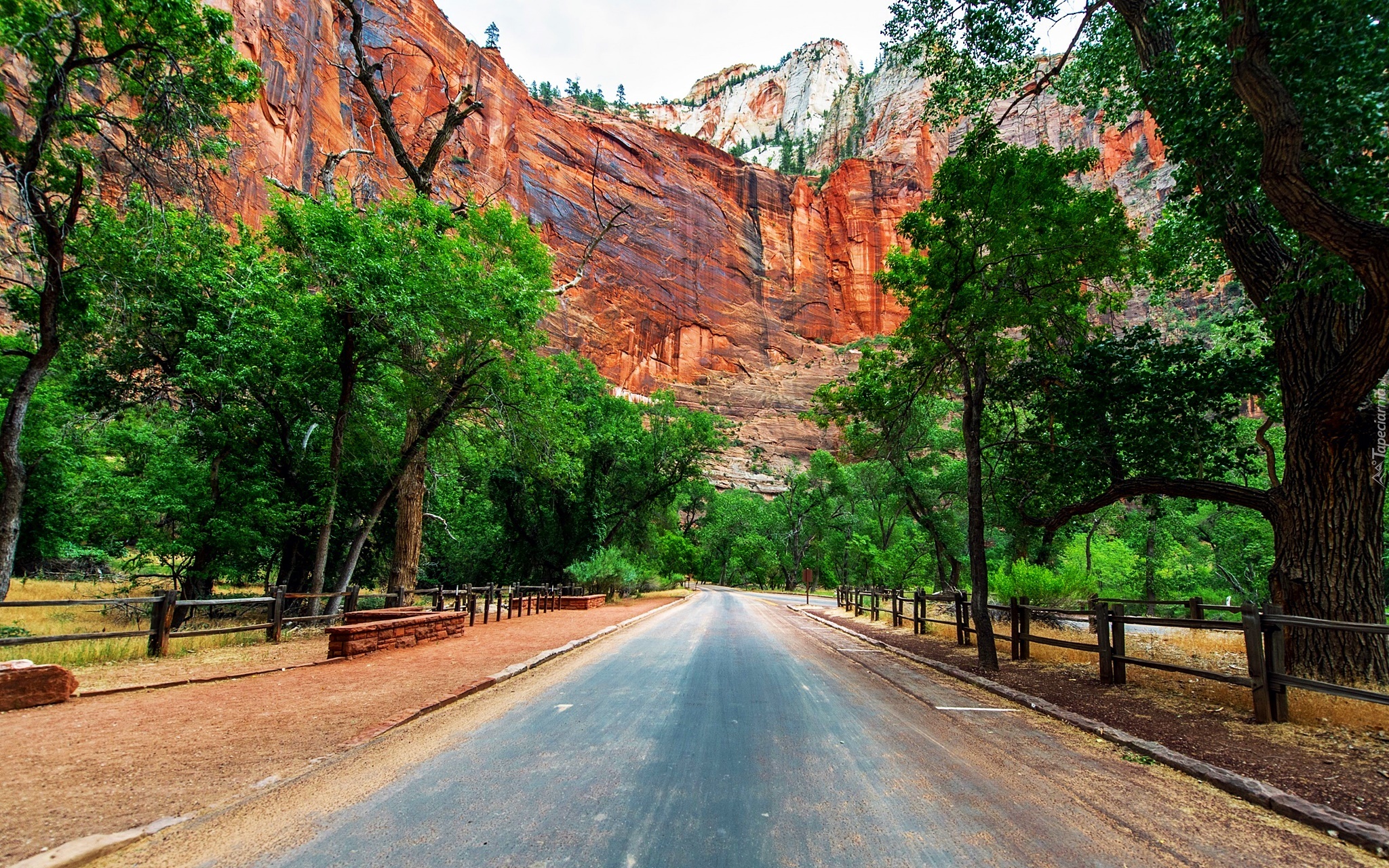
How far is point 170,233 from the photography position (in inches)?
495

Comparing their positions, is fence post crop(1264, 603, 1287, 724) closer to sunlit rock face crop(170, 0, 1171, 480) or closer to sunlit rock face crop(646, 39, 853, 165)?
sunlit rock face crop(170, 0, 1171, 480)

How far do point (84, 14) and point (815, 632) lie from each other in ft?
61.6

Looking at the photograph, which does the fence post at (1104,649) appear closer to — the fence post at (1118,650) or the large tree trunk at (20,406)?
the fence post at (1118,650)

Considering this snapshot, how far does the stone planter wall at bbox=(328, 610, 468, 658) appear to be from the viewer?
901cm

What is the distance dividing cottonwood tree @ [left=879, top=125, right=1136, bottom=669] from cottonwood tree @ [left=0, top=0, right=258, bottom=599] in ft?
40.6

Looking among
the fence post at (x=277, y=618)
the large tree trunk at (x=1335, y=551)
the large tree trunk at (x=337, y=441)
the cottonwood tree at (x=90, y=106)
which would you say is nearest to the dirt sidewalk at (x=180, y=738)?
the fence post at (x=277, y=618)

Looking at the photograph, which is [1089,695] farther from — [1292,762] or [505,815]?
[505,815]

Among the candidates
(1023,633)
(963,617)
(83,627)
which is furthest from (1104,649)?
(83,627)

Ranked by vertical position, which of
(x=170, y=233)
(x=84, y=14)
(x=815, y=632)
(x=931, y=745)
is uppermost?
(x=84, y=14)

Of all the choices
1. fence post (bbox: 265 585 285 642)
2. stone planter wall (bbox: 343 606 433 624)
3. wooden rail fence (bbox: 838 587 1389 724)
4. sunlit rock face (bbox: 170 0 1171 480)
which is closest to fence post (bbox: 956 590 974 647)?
A: wooden rail fence (bbox: 838 587 1389 724)

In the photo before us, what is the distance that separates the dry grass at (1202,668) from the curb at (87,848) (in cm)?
914

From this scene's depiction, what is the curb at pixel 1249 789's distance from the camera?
3.28 m

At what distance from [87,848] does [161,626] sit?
7811 millimetres

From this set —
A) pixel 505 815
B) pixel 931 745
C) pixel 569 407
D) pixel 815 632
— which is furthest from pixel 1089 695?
pixel 569 407
